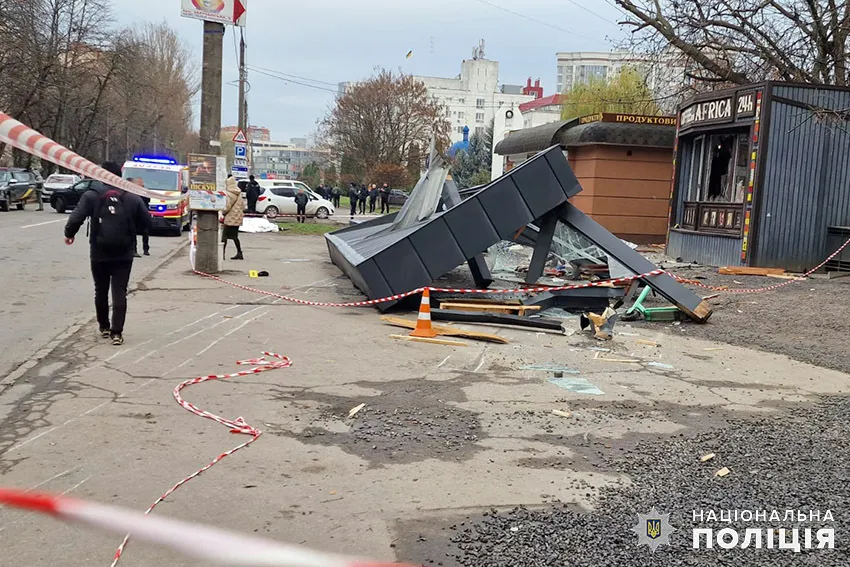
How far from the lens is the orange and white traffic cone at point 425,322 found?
9656mm

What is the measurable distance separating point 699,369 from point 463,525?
5.27m

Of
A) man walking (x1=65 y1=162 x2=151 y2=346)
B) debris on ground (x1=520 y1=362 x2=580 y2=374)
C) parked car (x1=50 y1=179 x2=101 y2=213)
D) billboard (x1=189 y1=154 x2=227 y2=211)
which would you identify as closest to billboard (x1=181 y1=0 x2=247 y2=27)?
billboard (x1=189 y1=154 x2=227 y2=211)

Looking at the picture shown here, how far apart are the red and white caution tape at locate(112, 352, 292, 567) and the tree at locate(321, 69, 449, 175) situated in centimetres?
5239

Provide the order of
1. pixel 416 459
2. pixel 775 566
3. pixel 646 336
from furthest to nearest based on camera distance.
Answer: pixel 646 336, pixel 416 459, pixel 775 566

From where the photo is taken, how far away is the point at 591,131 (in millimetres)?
25375

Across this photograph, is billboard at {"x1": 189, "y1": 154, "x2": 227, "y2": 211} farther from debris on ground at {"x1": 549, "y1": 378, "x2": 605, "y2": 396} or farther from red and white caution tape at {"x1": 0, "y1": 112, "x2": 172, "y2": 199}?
debris on ground at {"x1": 549, "y1": 378, "x2": 605, "y2": 396}

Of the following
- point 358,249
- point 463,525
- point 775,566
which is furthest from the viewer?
point 358,249

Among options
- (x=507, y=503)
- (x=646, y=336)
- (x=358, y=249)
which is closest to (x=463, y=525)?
(x=507, y=503)

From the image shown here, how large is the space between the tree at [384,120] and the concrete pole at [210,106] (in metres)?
44.6

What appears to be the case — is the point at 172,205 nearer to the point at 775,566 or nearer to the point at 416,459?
the point at 416,459

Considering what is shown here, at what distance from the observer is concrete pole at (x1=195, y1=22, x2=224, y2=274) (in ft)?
47.6

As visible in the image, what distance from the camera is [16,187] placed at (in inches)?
1340

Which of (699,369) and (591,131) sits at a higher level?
(591,131)

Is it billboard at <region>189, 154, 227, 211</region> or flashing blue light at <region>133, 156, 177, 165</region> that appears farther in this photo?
flashing blue light at <region>133, 156, 177, 165</region>
